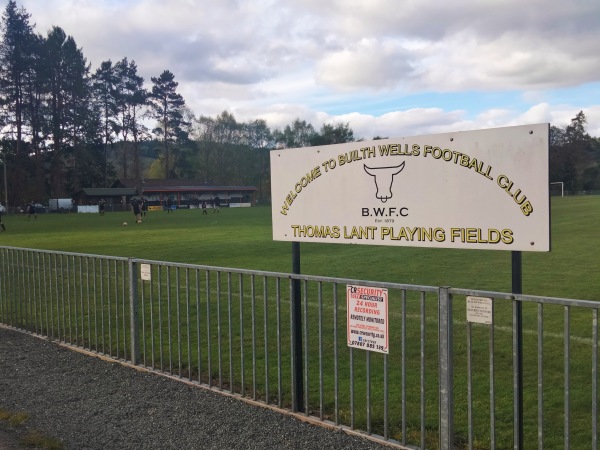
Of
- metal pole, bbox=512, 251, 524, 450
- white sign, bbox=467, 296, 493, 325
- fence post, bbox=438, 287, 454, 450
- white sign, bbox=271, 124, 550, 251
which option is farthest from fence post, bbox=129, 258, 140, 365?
metal pole, bbox=512, 251, 524, 450

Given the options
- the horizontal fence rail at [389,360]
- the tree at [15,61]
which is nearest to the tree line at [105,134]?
the tree at [15,61]

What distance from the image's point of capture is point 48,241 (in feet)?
86.1

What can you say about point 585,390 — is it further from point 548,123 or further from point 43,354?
point 43,354

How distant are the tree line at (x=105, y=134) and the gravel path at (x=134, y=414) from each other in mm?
78602

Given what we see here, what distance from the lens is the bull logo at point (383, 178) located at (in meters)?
4.63

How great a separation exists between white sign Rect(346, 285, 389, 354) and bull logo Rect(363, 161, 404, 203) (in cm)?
72

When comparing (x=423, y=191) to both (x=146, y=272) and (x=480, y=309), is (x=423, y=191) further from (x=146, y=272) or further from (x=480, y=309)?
(x=146, y=272)

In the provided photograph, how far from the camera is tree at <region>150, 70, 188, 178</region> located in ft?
330

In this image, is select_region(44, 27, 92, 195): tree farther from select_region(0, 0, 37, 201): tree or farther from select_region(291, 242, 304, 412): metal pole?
select_region(291, 242, 304, 412): metal pole

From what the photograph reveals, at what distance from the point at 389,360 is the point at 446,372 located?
2.68 metres

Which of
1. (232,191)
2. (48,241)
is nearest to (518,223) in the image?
(48,241)

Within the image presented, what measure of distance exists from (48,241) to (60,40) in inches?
2482

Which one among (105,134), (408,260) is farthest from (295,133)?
(408,260)

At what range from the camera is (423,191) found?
14.6ft
